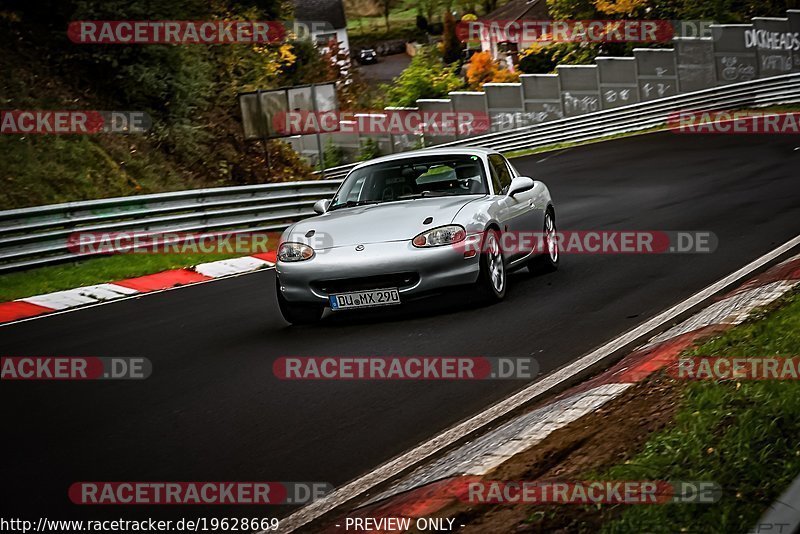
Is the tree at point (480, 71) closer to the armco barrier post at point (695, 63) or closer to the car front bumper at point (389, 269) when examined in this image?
the armco barrier post at point (695, 63)

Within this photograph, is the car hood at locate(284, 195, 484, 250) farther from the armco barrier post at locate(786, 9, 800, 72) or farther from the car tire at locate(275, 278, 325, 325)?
the armco barrier post at locate(786, 9, 800, 72)

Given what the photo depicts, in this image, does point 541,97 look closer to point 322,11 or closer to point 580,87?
point 580,87

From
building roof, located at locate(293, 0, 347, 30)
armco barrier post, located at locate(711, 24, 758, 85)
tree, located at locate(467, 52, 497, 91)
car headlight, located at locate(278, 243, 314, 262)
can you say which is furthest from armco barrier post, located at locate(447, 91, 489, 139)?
building roof, located at locate(293, 0, 347, 30)

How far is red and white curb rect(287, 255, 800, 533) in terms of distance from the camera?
489 cm

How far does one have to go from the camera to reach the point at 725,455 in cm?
482

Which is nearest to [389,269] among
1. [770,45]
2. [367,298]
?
[367,298]

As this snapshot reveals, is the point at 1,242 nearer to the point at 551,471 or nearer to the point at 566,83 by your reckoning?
the point at 551,471

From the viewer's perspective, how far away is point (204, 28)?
24891mm

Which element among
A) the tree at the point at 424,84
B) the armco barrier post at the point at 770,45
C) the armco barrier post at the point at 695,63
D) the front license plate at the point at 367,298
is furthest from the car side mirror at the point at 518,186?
the tree at the point at 424,84

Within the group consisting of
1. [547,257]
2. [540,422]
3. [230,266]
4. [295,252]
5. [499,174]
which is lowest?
[230,266]

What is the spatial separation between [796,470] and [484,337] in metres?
4.06

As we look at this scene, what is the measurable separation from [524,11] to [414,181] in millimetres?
60812

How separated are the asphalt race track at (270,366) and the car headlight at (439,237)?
49cm

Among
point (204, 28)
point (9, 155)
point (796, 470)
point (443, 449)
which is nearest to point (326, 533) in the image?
point (443, 449)
